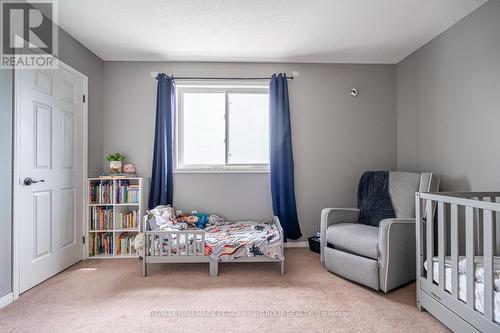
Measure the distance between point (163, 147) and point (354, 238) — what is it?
242cm

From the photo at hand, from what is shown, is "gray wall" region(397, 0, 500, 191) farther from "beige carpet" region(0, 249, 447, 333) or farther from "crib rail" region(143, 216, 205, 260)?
"crib rail" region(143, 216, 205, 260)

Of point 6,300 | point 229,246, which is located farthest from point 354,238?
point 6,300

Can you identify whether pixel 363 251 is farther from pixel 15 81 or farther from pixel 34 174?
pixel 15 81

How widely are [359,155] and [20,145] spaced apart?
11.9ft

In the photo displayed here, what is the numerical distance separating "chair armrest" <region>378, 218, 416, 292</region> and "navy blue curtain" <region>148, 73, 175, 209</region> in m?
2.43

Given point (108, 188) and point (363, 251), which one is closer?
point (363, 251)

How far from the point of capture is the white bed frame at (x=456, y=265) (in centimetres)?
128

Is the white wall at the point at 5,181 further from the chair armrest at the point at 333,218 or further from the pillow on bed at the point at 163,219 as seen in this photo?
the chair armrest at the point at 333,218

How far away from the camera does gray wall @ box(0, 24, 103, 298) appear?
1784 mm

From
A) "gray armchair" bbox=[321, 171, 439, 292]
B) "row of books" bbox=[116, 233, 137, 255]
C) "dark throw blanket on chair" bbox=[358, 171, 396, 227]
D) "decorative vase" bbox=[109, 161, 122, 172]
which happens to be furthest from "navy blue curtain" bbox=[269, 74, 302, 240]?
"decorative vase" bbox=[109, 161, 122, 172]

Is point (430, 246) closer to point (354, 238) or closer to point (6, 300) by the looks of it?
point (354, 238)

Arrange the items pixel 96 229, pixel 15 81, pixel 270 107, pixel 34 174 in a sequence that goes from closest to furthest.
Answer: pixel 15 81 < pixel 34 174 < pixel 96 229 < pixel 270 107

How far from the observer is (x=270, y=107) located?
3.03m

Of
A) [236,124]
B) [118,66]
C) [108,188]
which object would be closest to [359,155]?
[236,124]
